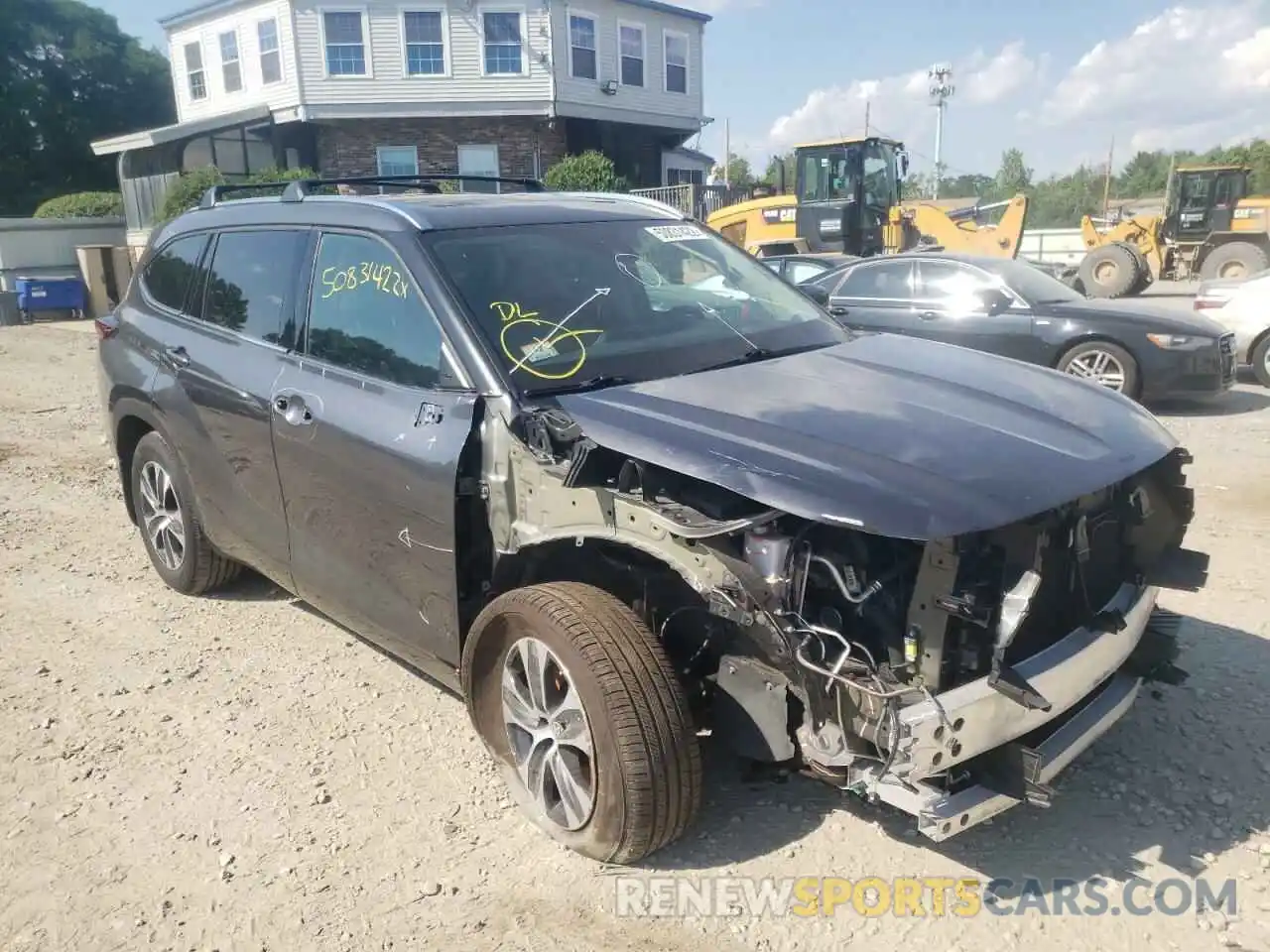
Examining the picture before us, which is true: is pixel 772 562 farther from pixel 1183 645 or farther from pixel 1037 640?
pixel 1183 645

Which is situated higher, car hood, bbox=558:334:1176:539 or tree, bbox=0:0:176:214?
tree, bbox=0:0:176:214

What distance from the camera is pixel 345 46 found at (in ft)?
79.5

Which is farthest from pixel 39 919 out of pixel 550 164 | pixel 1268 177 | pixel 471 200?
pixel 1268 177

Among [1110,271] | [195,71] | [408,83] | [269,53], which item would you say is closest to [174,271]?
[1110,271]

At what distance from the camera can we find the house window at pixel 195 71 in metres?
26.9

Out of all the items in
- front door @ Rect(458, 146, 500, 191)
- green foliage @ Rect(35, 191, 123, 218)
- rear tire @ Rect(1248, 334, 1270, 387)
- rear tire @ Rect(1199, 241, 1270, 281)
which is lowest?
rear tire @ Rect(1248, 334, 1270, 387)

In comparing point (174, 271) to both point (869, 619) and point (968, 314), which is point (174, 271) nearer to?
point (869, 619)

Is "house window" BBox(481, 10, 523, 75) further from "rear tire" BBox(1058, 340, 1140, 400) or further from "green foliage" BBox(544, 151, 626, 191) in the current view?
"rear tire" BBox(1058, 340, 1140, 400)

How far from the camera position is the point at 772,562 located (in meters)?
2.56

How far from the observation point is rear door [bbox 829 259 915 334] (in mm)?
9398

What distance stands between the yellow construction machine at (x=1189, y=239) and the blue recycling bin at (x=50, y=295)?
20.2 m

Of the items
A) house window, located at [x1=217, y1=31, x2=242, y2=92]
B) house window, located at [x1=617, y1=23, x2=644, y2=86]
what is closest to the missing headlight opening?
house window, located at [x1=617, y1=23, x2=644, y2=86]

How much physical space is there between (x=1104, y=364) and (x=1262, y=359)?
245 cm

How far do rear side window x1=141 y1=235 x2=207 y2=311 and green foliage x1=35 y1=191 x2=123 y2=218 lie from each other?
80.5ft
